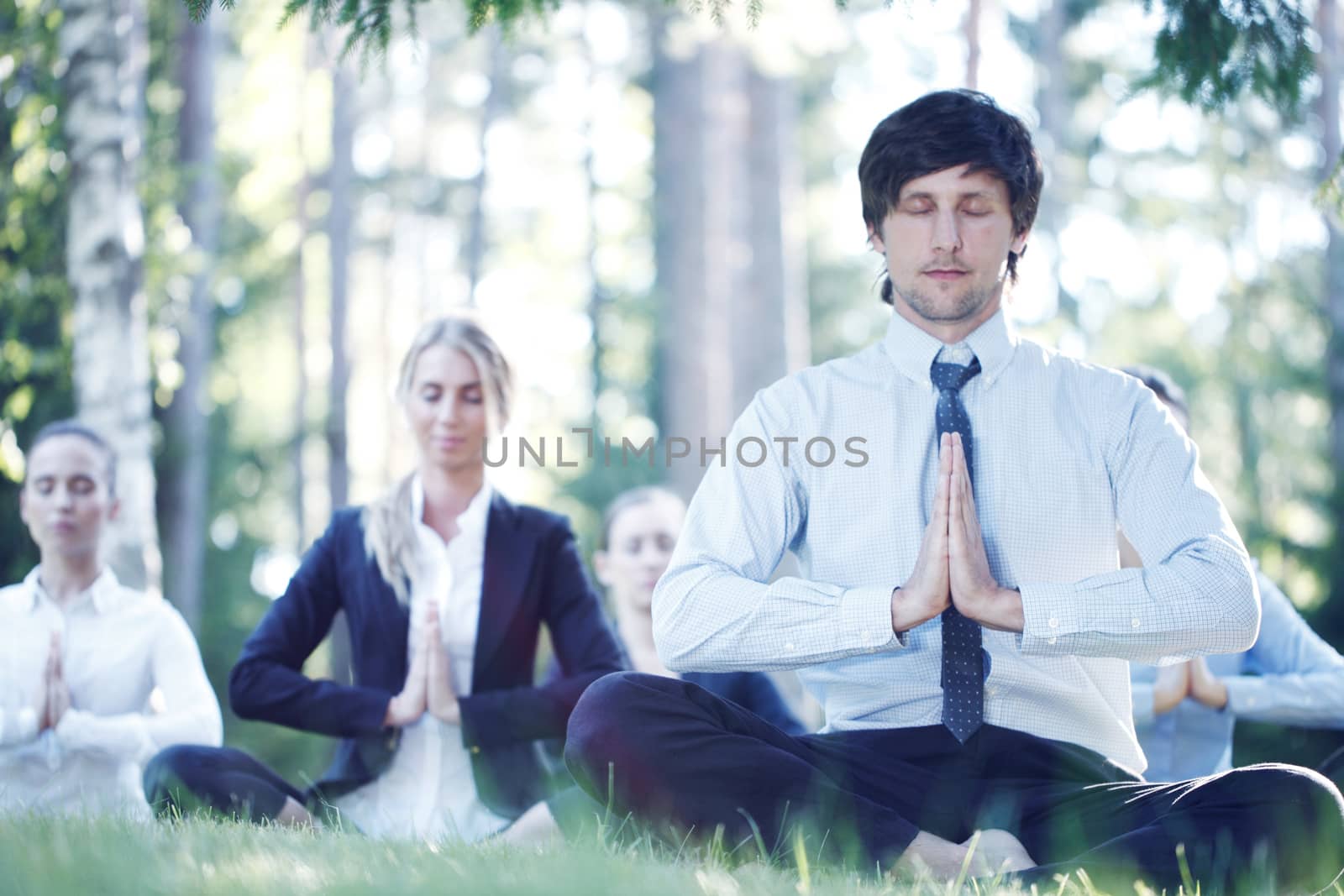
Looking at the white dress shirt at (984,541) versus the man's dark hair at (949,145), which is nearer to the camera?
the white dress shirt at (984,541)

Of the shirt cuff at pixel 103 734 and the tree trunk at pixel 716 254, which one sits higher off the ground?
the tree trunk at pixel 716 254

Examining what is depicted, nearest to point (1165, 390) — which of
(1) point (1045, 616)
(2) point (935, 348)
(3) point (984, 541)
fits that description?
(2) point (935, 348)

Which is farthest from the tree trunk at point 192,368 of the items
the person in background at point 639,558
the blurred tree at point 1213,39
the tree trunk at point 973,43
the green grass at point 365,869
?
the green grass at point 365,869

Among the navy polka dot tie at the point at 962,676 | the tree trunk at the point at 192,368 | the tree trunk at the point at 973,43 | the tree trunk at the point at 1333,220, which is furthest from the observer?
the tree trunk at the point at 192,368

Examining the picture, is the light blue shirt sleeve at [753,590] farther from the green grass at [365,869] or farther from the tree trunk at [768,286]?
the tree trunk at [768,286]

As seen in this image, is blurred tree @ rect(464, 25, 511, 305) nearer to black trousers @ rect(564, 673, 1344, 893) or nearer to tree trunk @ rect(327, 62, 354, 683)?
tree trunk @ rect(327, 62, 354, 683)

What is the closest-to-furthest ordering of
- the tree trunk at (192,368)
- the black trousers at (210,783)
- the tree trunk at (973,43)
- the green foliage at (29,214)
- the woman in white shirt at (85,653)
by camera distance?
→ the black trousers at (210,783)
the woman in white shirt at (85,653)
the green foliage at (29,214)
the tree trunk at (973,43)
the tree trunk at (192,368)

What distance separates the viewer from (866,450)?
4059mm

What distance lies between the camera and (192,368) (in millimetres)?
15500

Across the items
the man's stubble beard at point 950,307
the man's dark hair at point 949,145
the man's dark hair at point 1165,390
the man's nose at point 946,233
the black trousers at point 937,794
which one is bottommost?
the black trousers at point 937,794

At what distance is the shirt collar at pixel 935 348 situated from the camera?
13.6 feet

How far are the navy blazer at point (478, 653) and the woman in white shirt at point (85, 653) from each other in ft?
1.09

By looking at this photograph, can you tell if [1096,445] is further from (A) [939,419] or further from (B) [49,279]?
(B) [49,279]

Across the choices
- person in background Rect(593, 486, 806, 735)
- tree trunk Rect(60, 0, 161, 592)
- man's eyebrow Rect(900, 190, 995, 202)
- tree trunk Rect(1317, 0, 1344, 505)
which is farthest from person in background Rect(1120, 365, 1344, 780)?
tree trunk Rect(1317, 0, 1344, 505)
